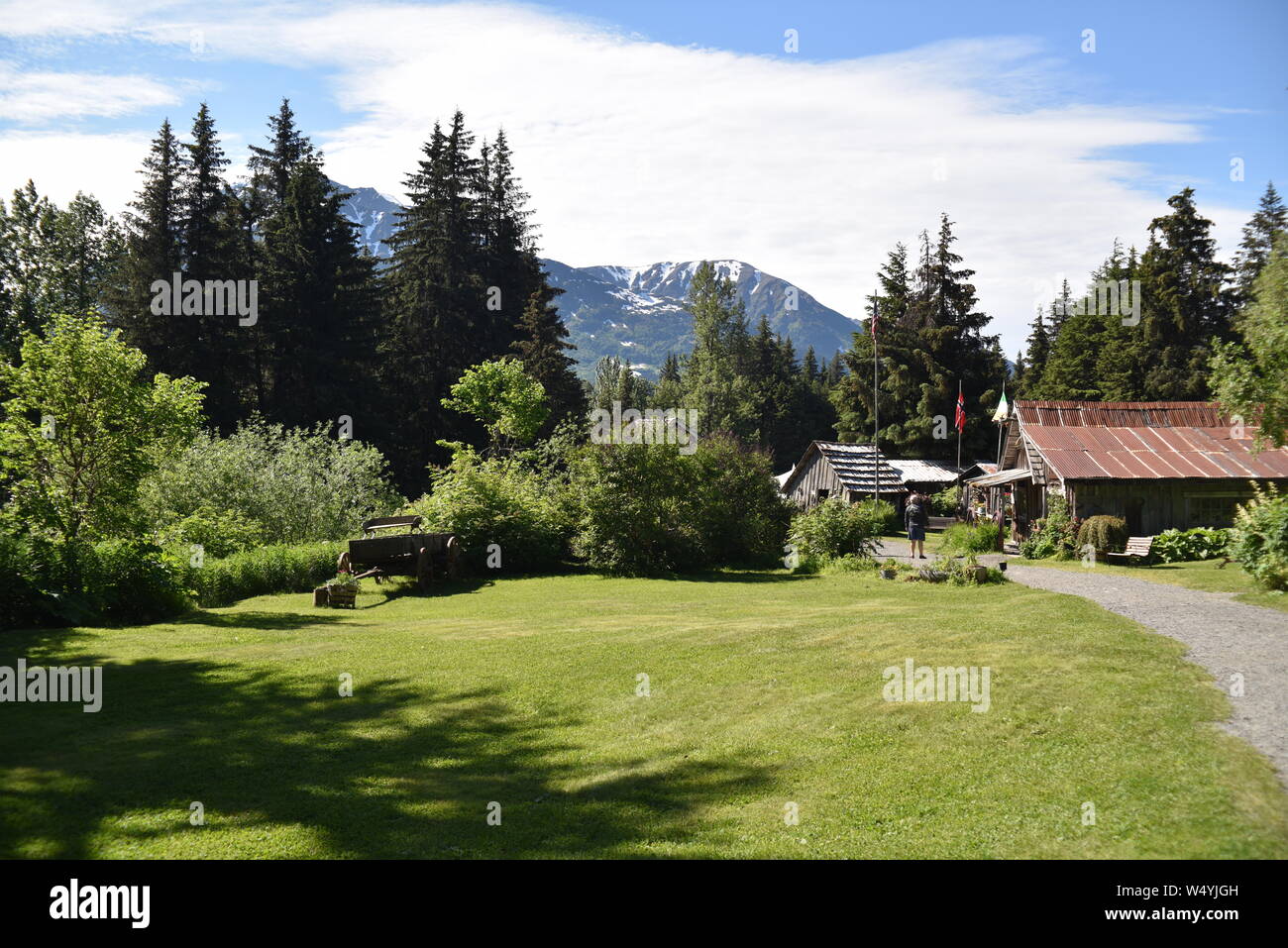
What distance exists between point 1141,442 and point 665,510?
19.8 m

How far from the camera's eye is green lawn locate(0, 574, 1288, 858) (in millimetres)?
5629

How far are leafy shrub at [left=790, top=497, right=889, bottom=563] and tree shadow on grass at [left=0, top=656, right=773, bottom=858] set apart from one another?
649 inches

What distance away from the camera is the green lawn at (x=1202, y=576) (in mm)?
15242

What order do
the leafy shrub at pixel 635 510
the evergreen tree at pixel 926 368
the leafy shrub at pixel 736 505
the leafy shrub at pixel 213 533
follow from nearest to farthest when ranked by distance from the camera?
the leafy shrub at pixel 213 533 < the leafy shrub at pixel 635 510 < the leafy shrub at pixel 736 505 < the evergreen tree at pixel 926 368

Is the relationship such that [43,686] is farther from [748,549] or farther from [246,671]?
[748,549]

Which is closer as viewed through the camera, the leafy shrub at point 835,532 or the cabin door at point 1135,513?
the leafy shrub at point 835,532

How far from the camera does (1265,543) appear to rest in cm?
1636

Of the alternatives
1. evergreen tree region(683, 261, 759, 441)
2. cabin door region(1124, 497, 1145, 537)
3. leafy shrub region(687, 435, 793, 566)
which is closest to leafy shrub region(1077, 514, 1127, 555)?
cabin door region(1124, 497, 1145, 537)

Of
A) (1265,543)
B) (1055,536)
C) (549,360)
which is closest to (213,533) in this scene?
(1265,543)

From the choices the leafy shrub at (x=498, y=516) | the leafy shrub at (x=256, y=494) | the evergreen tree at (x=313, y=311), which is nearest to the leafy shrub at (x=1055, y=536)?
the leafy shrub at (x=498, y=516)

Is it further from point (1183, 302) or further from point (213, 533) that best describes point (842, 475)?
point (213, 533)

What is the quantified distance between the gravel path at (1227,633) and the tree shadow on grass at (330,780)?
14.4ft

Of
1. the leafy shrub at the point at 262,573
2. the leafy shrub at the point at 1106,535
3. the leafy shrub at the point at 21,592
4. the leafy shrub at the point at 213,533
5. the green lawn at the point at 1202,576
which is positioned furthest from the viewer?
the leafy shrub at the point at 1106,535

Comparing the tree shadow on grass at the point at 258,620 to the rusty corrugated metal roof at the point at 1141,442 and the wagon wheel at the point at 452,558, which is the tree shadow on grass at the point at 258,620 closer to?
the wagon wheel at the point at 452,558
